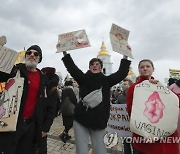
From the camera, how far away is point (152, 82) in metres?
3.02

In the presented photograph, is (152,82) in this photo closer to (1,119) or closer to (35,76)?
(35,76)

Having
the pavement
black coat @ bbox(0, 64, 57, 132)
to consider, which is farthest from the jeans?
the pavement

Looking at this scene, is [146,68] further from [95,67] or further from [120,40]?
[120,40]

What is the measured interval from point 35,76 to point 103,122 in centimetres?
112

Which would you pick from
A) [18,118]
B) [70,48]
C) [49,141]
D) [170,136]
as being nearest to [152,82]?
[170,136]

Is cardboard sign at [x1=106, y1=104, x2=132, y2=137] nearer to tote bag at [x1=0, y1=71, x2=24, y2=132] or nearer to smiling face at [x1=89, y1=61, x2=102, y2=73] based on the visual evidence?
smiling face at [x1=89, y1=61, x2=102, y2=73]

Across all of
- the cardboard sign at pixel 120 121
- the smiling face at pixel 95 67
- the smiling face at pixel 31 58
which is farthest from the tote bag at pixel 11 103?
the cardboard sign at pixel 120 121

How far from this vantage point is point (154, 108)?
2887 mm

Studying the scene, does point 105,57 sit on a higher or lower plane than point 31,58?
higher

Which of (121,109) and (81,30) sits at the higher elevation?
(81,30)

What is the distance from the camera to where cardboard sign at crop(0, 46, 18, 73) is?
270 cm

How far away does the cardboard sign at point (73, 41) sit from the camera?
12.4 feet

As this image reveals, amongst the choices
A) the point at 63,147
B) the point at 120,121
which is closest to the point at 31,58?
the point at 120,121

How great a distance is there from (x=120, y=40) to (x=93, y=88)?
1.08 meters
